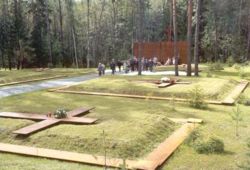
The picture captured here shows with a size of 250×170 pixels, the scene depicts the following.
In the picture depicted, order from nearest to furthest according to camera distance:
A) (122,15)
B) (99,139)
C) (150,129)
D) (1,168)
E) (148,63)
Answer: (1,168) → (99,139) → (150,129) → (148,63) → (122,15)

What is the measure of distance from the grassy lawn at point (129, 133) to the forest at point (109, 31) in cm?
2006

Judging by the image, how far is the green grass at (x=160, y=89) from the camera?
643 inches

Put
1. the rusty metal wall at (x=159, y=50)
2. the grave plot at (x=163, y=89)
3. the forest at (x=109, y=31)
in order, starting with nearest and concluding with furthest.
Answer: the grave plot at (x=163, y=89), the rusty metal wall at (x=159, y=50), the forest at (x=109, y=31)

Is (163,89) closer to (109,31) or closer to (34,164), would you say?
(34,164)

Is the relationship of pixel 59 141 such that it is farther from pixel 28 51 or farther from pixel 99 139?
pixel 28 51


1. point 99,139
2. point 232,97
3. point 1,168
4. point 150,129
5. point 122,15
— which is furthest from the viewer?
point 122,15

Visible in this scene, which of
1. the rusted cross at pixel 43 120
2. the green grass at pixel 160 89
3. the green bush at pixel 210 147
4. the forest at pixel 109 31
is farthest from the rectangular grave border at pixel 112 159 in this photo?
the forest at pixel 109 31

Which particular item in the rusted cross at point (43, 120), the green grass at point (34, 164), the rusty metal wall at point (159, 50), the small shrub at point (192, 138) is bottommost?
the green grass at point (34, 164)

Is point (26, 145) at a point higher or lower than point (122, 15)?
lower

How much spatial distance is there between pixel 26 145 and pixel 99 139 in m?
1.72

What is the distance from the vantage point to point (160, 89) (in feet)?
Answer: 57.2

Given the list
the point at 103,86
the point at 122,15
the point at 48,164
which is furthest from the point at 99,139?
the point at 122,15

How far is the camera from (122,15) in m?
54.8

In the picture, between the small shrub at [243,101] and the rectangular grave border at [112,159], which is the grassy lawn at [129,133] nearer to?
the rectangular grave border at [112,159]
